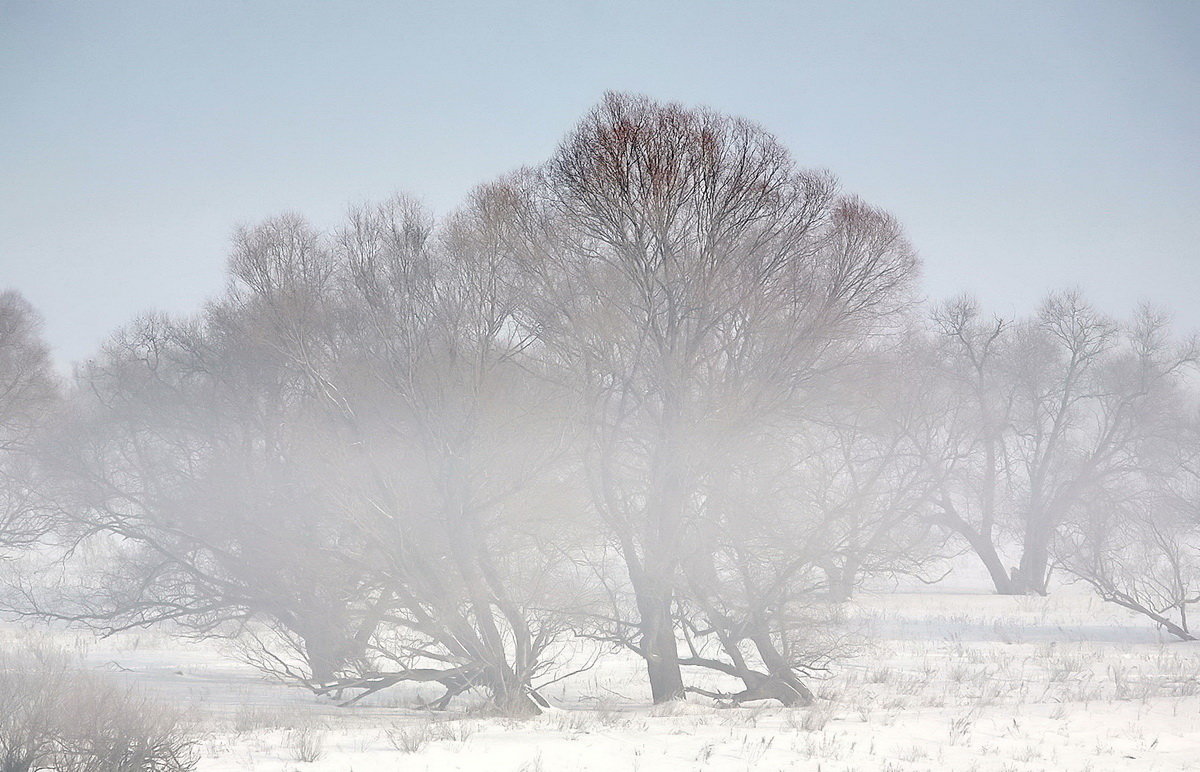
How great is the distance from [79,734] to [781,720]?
7.22 m

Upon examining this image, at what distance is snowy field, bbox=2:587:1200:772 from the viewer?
913 cm

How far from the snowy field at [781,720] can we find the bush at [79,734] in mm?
702

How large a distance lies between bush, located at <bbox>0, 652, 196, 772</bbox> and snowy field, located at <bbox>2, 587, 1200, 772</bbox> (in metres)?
0.70

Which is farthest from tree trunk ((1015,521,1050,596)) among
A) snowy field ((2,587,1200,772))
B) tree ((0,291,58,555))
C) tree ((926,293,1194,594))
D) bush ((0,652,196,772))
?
bush ((0,652,196,772))

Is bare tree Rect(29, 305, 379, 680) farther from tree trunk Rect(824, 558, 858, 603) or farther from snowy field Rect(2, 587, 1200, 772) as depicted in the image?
tree trunk Rect(824, 558, 858, 603)

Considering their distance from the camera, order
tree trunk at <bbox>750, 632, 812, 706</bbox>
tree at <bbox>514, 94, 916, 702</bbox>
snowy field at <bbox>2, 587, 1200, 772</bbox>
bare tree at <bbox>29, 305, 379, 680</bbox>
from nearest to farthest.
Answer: snowy field at <bbox>2, 587, 1200, 772</bbox> → tree at <bbox>514, 94, 916, 702</bbox> → tree trunk at <bbox>750, 632, 812, 706</bbox> → bare tree at <bbox>29, 305, 379, 680</bbox>

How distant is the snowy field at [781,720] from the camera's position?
9.13 m

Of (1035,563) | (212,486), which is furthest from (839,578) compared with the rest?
(1035,563)

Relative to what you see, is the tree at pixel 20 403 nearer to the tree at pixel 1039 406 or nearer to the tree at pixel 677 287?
the tree at pixel 677 287

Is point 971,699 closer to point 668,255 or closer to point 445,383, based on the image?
point 668,255

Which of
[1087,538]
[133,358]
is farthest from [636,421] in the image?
[1087,538]

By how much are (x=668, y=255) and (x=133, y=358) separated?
34.5ft

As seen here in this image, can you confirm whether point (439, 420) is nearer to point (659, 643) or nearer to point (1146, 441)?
point (659, 643)

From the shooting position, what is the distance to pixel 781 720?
11641 mm
